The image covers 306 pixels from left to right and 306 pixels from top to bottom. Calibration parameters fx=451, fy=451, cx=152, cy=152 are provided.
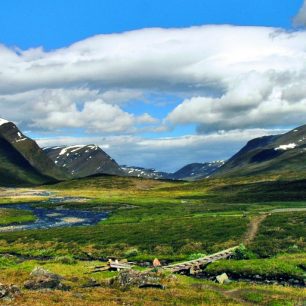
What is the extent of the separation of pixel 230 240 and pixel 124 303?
1455 inches

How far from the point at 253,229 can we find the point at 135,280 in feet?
127

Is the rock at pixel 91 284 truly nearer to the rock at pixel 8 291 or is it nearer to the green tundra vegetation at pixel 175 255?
the green tundra vegetation at pixel 175 255

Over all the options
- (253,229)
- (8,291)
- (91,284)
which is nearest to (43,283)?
(8,291)

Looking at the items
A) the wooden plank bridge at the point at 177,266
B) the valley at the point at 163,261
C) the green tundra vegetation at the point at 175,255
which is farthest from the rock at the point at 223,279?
the wooden plank bridge at the point at 177,266

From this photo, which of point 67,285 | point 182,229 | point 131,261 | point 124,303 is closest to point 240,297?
point 124,303

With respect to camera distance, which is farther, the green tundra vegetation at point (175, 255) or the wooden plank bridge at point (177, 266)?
the wooden plank bridge at point (177, 266)

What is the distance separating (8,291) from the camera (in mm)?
32188

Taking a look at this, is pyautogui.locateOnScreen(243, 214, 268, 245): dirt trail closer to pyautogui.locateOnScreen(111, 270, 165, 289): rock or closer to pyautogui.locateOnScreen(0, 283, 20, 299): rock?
pyautogui.locateOnScreen(111, 270, 165, 289): rock

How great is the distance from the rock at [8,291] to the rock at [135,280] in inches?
355

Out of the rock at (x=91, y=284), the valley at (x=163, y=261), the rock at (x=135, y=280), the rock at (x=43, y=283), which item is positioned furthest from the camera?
the rock at (x=91, y=284)

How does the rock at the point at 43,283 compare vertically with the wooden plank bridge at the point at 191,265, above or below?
above

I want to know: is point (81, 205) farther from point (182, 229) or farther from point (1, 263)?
point (1, 263)

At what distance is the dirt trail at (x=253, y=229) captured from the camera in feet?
215

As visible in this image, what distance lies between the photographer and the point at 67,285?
37344mm
